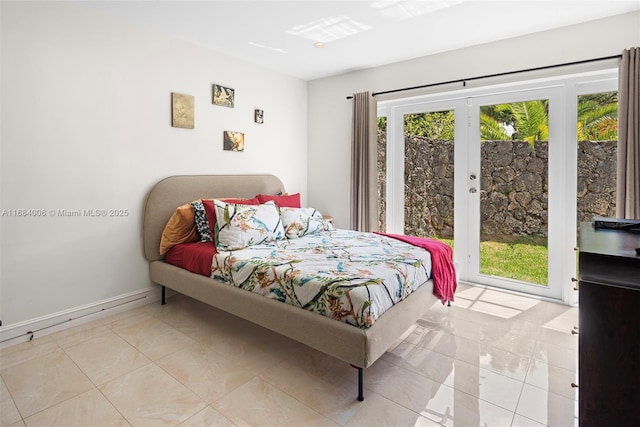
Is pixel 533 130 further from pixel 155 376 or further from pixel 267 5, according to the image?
pixel 155 376

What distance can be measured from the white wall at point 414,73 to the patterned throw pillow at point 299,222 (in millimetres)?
976

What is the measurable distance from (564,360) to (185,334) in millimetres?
2619

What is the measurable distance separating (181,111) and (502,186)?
10.8ft

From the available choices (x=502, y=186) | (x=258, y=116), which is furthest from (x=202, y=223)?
(x=502, y=186)

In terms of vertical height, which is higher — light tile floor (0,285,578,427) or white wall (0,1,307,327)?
white wall (0,1,307,327)

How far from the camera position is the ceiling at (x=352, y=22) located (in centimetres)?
265

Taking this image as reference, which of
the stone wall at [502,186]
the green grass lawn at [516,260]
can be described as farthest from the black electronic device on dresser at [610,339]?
the green grass lawn at [516,260]

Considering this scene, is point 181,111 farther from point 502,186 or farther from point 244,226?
point 502,186

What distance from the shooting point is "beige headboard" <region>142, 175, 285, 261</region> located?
124 inches

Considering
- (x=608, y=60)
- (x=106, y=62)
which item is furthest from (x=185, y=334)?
(x=608, y=60)

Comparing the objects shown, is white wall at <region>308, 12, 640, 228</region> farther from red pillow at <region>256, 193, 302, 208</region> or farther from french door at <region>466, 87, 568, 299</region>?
red pillow at <region>256, 193, 302, 208</region>

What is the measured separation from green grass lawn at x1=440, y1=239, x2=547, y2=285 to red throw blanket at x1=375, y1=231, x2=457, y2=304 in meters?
0.99

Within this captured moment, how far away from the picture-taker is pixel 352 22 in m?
2.96

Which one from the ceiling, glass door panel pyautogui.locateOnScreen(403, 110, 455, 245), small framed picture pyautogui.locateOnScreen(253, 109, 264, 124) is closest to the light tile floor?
glass door panel pyautogui.locateOnScreen(403, 110, 455, 245)
